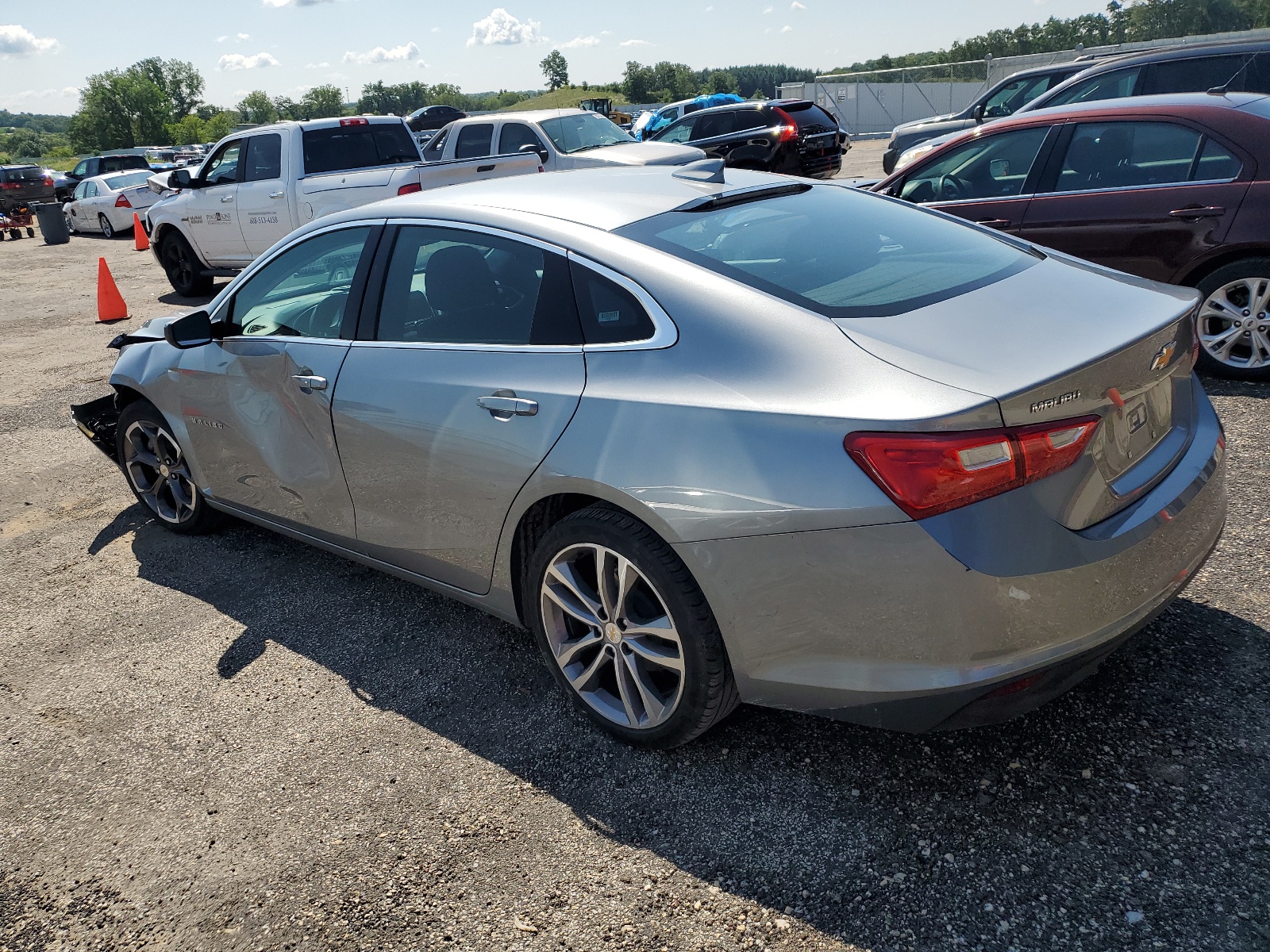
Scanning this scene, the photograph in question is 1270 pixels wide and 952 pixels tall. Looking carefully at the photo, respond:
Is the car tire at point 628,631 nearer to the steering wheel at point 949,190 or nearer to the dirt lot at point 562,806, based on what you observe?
the dirt lot at point 562,806

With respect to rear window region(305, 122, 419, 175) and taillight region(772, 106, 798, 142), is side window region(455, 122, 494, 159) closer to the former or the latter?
rear window region(305, 122, 419, 175)

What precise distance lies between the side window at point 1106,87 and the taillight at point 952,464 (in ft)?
25.7

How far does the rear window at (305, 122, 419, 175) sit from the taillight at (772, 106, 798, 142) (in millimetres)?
7102

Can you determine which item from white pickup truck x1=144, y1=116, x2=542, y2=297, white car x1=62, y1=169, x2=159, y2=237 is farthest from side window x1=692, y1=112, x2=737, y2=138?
white car x1=62, y1=169, x2=159, y2=237

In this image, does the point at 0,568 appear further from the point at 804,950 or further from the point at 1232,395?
the point at 1232,395

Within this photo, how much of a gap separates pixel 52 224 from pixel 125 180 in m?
1.98

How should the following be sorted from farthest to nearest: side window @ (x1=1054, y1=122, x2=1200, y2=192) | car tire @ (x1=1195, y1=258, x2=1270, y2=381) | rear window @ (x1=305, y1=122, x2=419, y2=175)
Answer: rear window @ (x1=305, y1=122, x2=419, y2=175) < side window @ (x1=1054, y1=122, x2=1200, y2=192) < car tire @ (x1=1195, y1=258, x2=1270, y2=381)

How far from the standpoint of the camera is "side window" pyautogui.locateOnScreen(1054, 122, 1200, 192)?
560cm

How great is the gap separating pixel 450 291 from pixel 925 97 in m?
38.2

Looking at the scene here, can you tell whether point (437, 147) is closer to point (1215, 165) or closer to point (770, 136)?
point (770, 136)

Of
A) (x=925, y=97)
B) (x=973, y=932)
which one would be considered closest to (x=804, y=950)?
(x=973, y=932)

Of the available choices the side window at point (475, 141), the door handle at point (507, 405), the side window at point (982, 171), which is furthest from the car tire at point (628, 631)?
the side window at point (475, 141)

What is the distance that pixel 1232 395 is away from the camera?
17.5 feet

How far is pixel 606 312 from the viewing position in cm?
282
